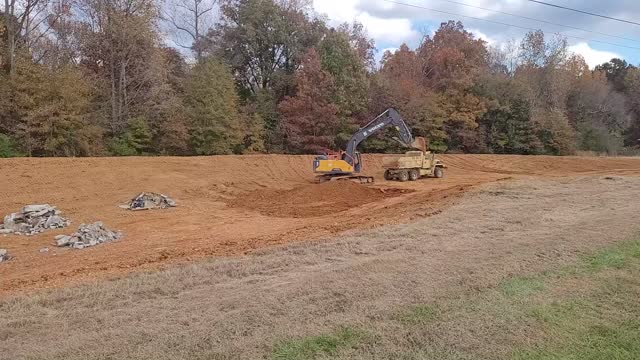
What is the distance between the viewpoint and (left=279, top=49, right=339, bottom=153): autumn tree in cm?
3512

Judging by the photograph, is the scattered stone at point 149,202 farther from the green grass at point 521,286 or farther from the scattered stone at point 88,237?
the green grass at point 521,286

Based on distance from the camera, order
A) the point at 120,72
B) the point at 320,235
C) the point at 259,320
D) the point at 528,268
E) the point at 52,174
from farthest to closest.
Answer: the point at 120,72 → the point at 52,174 → the point at 320,235 → the point at 528,268 → the point at 259,320

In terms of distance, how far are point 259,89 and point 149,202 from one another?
24145 millimetres

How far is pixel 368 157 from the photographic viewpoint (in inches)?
1242

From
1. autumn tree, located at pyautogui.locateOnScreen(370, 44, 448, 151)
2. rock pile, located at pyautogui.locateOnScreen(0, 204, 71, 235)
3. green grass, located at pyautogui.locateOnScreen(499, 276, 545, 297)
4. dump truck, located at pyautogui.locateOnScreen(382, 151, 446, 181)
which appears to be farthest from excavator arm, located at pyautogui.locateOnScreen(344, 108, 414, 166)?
green grass, located at pyautogui.locateOnScreen(499, 276, 545, 297)

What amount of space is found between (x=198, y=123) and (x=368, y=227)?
22402mm

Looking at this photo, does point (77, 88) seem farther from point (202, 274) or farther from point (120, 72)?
point (202, 274)

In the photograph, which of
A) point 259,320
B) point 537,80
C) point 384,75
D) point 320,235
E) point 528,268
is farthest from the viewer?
point 537,80

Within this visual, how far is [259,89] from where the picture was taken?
39.5 m

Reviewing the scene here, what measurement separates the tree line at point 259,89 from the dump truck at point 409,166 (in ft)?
37.3

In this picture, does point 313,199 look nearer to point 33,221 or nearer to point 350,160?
point 350,160

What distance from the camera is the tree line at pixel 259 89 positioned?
26.4m

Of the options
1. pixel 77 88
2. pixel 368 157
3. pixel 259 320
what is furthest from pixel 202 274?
pixel 368 157

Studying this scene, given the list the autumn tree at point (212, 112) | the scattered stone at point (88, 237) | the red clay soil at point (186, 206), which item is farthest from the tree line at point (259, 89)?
the scattered stone at point (88, 237)
